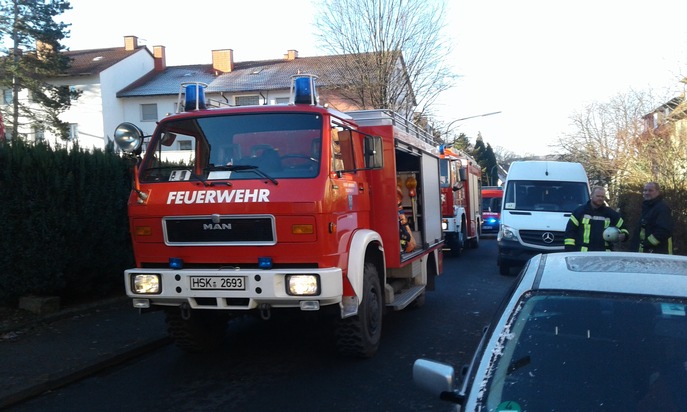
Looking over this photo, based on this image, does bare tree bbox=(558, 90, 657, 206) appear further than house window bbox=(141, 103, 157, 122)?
No

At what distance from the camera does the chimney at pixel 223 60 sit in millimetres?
48781

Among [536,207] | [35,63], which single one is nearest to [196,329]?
[536,207]

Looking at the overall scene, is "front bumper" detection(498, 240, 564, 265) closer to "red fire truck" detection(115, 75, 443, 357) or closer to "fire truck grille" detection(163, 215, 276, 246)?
"red fire truck" detection(115, 75, 443, 357)

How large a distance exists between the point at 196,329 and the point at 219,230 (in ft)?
5.01

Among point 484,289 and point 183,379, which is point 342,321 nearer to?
point 183,379

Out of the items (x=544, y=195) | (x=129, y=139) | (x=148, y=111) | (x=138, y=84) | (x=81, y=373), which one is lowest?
(x=81, y=373)

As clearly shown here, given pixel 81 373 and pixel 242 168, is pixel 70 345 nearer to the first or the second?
pixel 81 373

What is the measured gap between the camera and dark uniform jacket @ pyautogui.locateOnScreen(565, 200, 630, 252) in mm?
7270

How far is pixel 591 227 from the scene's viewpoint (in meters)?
7.33

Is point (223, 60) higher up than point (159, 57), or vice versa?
point (159, 57)

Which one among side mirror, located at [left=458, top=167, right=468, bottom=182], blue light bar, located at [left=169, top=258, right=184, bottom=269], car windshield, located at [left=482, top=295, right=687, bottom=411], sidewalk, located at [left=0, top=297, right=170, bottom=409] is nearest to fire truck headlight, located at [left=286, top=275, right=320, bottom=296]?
blue light bar, located at [left=169, top=258, right=184, bottom=269]

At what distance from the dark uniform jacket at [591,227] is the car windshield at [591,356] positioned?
15.3 ft

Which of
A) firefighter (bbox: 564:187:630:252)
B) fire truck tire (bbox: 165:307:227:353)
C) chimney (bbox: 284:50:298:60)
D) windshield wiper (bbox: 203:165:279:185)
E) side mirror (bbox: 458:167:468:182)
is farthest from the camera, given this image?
chimney (bbox: 284:50:298:60)

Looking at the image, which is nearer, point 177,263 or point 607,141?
point 177,263
